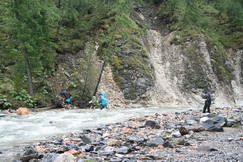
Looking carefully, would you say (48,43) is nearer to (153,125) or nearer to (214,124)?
(153,125)

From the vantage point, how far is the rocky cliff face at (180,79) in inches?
997

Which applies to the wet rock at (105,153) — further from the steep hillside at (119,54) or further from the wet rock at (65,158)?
the steep hillside at (119,54)

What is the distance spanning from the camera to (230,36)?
135 ft

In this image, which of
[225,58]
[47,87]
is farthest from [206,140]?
[225,58]

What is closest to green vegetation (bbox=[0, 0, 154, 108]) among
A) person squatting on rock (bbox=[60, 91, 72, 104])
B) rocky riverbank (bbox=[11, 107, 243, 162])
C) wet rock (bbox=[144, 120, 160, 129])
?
person squatting on rock (bbox=[60, 91, 72, 104])

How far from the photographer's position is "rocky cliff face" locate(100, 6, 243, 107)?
83.1 feet

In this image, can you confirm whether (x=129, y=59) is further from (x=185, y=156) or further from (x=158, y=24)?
(x=185, y=156)

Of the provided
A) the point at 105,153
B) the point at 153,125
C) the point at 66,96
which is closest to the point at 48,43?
the point at 66,96

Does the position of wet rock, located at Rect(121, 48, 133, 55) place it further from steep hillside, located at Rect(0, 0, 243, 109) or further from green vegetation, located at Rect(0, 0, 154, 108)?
green vegetation, located at Rect(0, 0, 154, 108)

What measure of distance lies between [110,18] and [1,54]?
15.2 meters

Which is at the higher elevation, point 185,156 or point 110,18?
point 110,18

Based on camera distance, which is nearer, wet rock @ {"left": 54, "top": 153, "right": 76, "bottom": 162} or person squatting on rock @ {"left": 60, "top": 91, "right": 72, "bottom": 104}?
wet rock @ {"left": 54, "top": 153, "right": 76, "bottom": 162}

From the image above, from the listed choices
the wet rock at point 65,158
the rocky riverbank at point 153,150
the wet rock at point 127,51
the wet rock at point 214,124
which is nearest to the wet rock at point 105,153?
the rocky riverbank at point 153,150

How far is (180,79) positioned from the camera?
30.1 m
